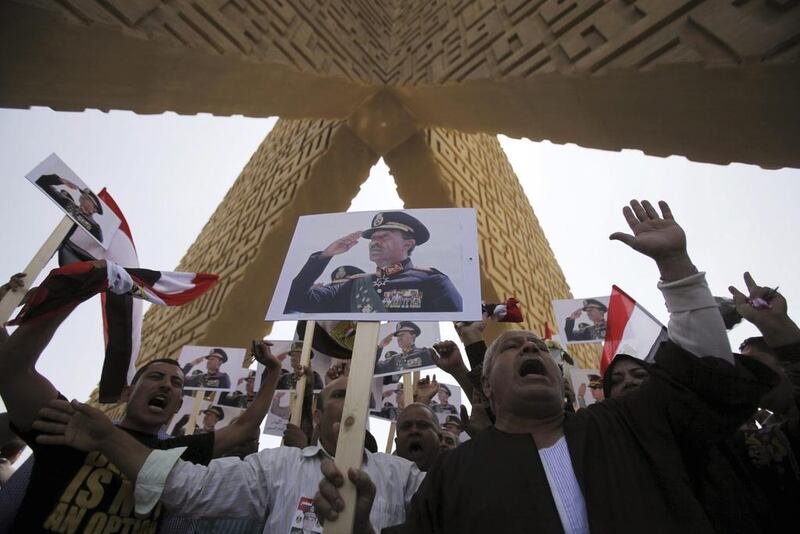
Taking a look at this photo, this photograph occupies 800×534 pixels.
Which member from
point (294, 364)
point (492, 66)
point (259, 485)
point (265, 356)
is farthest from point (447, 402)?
point (259, 485)

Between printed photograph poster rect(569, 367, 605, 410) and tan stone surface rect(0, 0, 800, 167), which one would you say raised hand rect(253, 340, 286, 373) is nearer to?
tan stone surface rect(0, 0, 800, 167)

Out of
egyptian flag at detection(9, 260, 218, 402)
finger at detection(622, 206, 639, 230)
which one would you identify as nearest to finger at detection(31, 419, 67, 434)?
egyptian flag at detection(9, 260, 218, 402)

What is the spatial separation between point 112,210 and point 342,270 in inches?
85.9

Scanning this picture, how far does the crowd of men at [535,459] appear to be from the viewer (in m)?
1.04

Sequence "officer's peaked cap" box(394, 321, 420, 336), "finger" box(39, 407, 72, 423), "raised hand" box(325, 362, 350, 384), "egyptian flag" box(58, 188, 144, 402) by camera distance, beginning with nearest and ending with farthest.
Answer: "finger" box(39, 407, 72, 423) → "egyptian flag" box(58, 188, 144, 402) → "raised hand" box(325, 362, 350, 384) → "officer's peaked cap" box(394, 321, 420, 336)

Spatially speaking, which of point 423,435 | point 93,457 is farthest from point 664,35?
point 93,457

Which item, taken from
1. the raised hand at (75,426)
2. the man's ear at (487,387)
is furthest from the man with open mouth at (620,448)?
the raised hand at (75,426)

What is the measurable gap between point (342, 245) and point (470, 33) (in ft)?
8.44

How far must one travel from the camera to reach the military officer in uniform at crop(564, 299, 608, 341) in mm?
3418

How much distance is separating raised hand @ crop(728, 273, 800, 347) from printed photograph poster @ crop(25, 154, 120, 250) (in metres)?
3.25

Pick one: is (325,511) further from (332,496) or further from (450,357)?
(450,357)

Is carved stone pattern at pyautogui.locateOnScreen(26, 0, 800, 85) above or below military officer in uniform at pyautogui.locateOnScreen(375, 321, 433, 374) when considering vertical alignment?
above

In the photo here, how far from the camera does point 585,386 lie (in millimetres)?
3424

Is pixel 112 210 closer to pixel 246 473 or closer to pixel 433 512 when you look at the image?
pixel 246 473
